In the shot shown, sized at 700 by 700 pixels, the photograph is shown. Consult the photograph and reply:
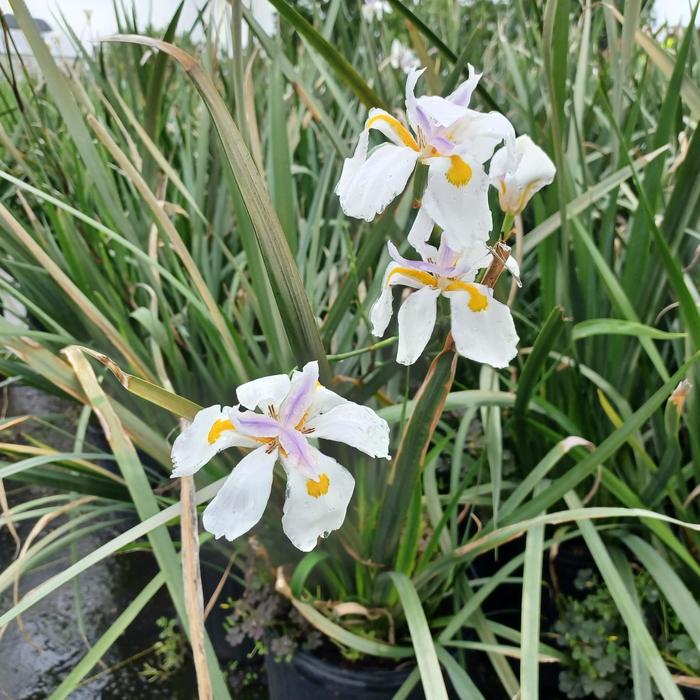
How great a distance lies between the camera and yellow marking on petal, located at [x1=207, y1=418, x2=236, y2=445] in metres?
0.42

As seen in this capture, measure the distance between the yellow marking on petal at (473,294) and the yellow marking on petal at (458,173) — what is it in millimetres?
88

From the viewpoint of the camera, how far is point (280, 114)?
34.1 inches

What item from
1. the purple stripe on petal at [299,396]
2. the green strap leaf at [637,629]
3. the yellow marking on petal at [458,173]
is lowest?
the green strap leaf at [637,629]

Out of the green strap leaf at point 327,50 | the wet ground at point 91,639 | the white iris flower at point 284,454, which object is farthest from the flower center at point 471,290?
the wet ground at point 91,639

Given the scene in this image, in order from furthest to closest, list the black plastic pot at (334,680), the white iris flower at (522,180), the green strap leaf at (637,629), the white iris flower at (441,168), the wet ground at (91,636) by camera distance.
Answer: the wet ground at (91,636) < the black plastic pot at (334,680) < the green strap leaf at (637,629) < the white iris flower at (522,180) < the white iris flower at (441,168)

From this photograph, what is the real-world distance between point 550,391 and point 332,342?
338 mm

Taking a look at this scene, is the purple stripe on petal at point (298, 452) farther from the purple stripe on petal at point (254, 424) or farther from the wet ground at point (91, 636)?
the wet ground at point (91, 636)

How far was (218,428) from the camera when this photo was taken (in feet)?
1.40

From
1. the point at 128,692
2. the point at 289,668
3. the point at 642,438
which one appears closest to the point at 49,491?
the point at 128,692

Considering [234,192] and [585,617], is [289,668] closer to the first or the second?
[585,617]

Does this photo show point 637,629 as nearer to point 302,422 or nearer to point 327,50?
point 302,422

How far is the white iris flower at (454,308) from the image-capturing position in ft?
1.46

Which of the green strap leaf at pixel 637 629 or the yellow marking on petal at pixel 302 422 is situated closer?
the yellow marking on petal at pixel 302 422

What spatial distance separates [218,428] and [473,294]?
189 mm
